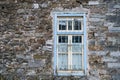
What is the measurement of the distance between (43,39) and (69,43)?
2.34 feet

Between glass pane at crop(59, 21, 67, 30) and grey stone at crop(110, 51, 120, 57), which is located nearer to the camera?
grey stone at crop(110, 51, 120, 57)

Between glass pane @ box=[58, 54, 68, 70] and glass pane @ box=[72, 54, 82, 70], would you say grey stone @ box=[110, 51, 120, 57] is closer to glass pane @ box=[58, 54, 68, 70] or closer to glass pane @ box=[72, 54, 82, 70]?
glass pane @ box=[72, 54, 82, 70]

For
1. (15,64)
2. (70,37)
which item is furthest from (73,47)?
(15,64)

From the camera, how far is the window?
964 cm

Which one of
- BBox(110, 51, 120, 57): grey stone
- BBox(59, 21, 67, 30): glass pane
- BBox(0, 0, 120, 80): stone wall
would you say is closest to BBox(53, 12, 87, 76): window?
BBox(59, 21, 67, 30): glass pane

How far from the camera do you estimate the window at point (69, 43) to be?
9.64 meters

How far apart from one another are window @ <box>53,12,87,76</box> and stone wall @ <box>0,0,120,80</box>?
16cm

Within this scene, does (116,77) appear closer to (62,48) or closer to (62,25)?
(62,48)

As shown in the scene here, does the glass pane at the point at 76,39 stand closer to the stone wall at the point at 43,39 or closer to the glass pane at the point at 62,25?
the stone wall at the point at 43,39

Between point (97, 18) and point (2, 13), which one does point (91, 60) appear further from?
point (2, 13)

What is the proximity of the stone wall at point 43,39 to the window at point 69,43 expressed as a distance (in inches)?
6.3

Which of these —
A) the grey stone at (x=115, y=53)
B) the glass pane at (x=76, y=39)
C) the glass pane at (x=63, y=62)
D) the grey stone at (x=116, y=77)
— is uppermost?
the glass pane at (x=76, y=39)

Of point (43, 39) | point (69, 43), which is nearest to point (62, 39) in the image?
point (69, 43)

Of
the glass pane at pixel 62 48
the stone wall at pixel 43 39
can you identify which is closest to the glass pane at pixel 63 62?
the glass pane at pixel 62 48
